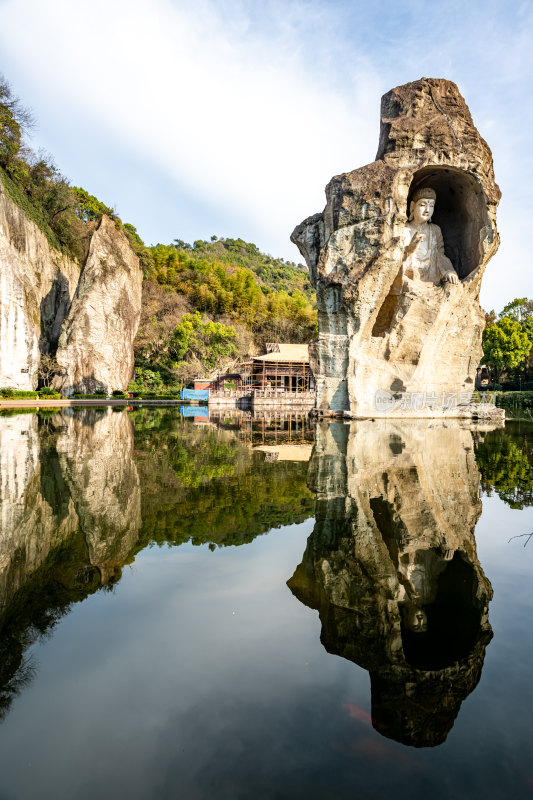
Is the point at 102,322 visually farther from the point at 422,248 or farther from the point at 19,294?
the point at 422,248

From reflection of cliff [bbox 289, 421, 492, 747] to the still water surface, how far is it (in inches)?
0.5

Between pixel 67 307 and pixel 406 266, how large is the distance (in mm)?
32054

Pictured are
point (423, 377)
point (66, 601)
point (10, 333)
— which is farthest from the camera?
point (10, 333)

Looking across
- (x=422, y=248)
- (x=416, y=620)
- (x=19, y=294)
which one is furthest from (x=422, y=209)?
(x=19, y=294)

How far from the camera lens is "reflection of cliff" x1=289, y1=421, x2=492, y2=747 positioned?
1994 mm

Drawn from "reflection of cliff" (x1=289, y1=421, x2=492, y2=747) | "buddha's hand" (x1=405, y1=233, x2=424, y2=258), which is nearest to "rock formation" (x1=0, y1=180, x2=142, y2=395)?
"buddha's hand" (x1=405, y1=233, x2=424, y2=258)

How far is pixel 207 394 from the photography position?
37.3 m

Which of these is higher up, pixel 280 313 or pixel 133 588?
pixel 280 313

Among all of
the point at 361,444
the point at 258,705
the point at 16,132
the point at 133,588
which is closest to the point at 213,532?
the point at 133,588

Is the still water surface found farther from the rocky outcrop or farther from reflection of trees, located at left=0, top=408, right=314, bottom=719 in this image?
the rocky outcrop

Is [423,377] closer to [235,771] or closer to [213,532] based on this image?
[213,532]

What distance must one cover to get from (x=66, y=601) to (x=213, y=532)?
5.21 ft

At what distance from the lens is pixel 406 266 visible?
18.2 meters

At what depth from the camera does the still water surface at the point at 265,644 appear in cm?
158
